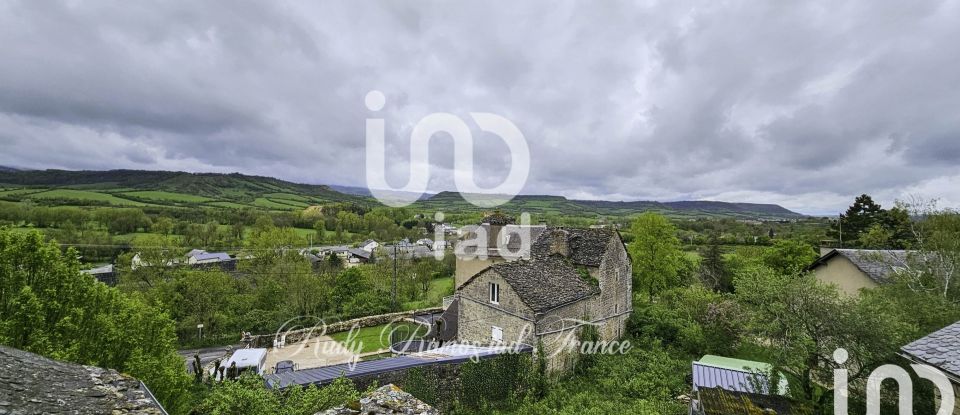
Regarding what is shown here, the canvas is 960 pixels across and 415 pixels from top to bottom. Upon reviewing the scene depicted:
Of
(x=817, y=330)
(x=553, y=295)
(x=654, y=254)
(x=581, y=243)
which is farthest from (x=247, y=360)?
(x=654, y=254)

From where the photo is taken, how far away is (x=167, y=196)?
117 metres

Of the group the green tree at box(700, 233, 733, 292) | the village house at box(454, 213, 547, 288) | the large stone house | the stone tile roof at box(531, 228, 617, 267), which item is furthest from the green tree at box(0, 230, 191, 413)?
the green tree at box(700, 233, 733, 292)

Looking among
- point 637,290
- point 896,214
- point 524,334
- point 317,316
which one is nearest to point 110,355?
point 524,334

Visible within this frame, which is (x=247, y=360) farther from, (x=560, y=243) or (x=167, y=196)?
(x=167, y=196)

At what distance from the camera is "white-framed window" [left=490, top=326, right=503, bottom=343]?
18922 millimetres

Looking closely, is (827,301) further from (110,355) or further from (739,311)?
(110,355)

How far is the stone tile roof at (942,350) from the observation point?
7.39m

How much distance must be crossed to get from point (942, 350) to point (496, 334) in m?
14.7

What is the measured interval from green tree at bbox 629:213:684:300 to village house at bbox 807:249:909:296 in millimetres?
10677

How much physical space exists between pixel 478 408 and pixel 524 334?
3875 mm

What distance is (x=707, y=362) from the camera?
53.3ft

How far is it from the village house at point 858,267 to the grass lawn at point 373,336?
27140mm

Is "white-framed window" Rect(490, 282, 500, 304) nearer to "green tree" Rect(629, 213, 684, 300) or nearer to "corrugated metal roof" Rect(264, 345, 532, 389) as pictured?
"corrugated metal roof" Rect(264, 345, 532, 389)

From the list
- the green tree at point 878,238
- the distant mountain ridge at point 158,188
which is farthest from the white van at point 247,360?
the distant mountain ridge at point 158,188
